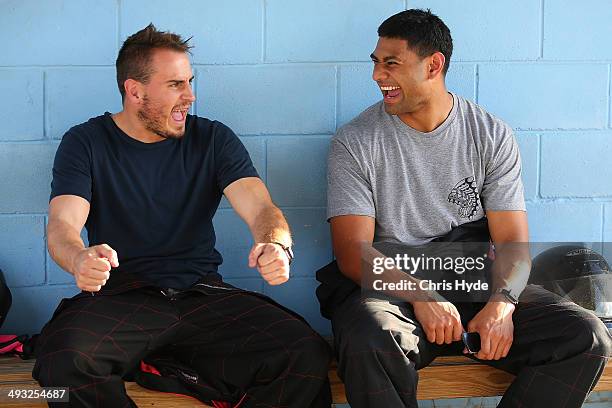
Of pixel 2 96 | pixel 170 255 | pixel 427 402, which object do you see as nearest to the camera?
pixel 170 255

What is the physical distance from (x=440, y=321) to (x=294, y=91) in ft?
3.40

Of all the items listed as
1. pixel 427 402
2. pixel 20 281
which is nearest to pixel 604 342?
pixel 427 402

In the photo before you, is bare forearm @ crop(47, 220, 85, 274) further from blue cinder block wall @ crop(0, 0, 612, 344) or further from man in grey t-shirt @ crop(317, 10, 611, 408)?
man in grey t-shirt @ crop(317, 10, 611, 408)

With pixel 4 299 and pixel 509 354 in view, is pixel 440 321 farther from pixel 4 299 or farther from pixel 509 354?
pixel 4 299

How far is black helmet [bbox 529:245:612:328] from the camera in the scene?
326 cm

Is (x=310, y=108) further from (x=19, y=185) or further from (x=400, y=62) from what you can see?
(x=19, y=185)

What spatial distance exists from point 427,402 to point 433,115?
1.10 m

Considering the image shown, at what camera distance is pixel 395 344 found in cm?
278

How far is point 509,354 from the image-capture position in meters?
2.97

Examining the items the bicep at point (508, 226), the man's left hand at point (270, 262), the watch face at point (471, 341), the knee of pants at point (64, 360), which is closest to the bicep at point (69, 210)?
the knee of pants at point (64, 360)

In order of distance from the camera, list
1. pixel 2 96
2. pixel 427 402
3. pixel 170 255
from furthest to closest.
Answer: pixel 427 402, pixel 2 96, pixel 170 255

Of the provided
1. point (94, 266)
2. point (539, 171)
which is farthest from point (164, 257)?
point (539, 171)

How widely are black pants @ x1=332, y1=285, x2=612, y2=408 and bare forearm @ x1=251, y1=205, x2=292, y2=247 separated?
0.33m

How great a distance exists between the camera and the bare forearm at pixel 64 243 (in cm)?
273
